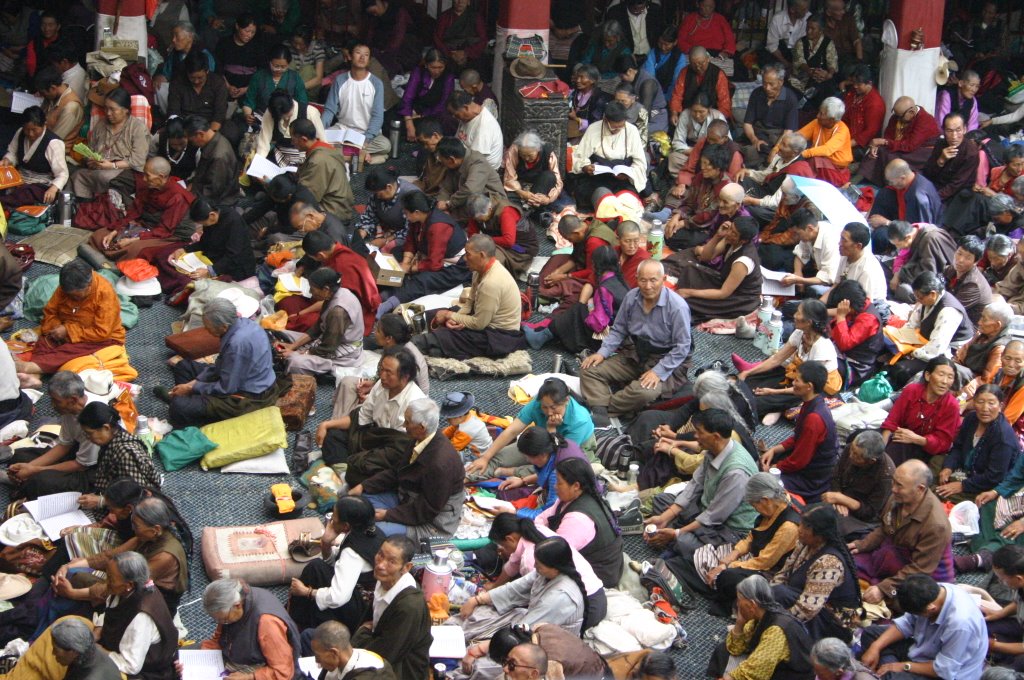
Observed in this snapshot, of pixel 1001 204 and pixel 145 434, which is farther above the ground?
pixel 1001 204

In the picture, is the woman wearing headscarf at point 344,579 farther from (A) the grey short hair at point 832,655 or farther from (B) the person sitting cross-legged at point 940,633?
(B) the person sitting cross-legged at point 940,633

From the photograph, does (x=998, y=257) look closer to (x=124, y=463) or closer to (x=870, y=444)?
(x=870, y=444)

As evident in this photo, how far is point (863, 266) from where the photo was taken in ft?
37.1

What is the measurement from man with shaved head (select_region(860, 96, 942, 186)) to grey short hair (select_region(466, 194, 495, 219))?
4.09 metres

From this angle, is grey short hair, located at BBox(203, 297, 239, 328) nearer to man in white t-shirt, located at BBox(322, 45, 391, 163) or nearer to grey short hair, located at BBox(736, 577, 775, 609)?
grey short hair, located at BBox(736, 577, 775, 609)

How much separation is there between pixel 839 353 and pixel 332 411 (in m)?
3.55

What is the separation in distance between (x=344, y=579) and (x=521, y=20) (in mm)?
7892

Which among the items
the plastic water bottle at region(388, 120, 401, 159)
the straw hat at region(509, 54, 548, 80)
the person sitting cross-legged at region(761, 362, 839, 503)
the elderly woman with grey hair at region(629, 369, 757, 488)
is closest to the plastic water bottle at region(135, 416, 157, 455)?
the elderly woman with grey hair at region(629, 369, 757, 488)

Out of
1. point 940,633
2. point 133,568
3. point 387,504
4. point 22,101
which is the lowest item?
point 940,633

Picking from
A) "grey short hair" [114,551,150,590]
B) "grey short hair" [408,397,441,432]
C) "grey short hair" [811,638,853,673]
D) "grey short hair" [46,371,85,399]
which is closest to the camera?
"grey short hair" [811,638,853,673]

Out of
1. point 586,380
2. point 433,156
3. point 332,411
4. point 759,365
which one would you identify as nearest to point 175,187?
point 433,156

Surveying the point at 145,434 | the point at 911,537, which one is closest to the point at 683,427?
the point at 911,537

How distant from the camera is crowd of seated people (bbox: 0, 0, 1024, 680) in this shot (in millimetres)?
7938

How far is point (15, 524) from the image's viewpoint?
882 cm
